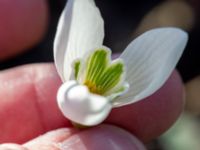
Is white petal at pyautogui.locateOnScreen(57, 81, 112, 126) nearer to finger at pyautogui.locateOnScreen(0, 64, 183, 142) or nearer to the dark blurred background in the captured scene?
finger at pyautogui.locateOnScreen(0, 64, 183, 142)

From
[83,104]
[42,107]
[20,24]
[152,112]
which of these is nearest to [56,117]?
[42,107]

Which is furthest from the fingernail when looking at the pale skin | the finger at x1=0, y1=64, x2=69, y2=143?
the finger at x1=0, y1=64, x2=69, y2=143

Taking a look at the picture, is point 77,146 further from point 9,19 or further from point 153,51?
point 9,19

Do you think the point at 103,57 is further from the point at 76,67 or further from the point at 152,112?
the point at 152,112

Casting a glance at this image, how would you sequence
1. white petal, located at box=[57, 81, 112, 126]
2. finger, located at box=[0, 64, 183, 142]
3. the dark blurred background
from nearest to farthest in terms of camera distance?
white petal, located at box=[57, 81, 112, 126] < finger, located at box=[0, 64, 183, 142] < the dark blurred background

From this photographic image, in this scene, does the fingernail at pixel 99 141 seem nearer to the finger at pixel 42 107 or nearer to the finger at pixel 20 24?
the finger at pixel 42 107
